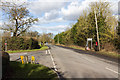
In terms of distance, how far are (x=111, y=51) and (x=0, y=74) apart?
774 inches

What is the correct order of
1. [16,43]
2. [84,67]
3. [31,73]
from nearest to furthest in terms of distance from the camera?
[31,73], [84,67], [16,43]

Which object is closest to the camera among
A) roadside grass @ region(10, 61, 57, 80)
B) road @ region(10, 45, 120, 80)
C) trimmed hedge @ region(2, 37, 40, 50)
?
roadside grass @ region(10, 61, 57, 80)

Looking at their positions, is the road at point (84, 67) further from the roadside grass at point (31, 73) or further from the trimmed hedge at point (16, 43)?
the trimmed hedge at point (16, 43)

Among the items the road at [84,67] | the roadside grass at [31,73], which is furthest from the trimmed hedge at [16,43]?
the roadside grass at [31,73]

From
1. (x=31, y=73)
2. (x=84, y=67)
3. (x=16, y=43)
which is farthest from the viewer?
(x=16, y=43)

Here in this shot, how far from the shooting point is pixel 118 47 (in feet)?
60.4

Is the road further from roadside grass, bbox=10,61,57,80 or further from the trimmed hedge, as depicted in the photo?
the trimmed hedge

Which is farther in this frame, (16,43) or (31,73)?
(16,43)

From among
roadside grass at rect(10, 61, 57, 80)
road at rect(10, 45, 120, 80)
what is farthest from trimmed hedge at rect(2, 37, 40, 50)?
roadside grass at rect(10, 61, 57, 80)

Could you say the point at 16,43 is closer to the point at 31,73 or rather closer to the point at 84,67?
the point at 84,67

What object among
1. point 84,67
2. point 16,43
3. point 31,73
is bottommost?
point 84,67

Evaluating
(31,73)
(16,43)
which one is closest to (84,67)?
(31,73)

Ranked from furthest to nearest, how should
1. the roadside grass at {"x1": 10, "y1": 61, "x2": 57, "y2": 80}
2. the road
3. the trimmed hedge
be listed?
the trimmed hedge, the road, the roadside grass at {"x1": 10, "y1": 61, "x2": 57, "y2": 80}

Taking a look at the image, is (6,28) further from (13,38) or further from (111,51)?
(111,51)
